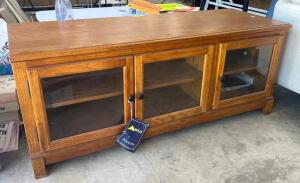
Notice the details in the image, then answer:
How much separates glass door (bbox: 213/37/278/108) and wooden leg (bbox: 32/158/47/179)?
946 millimetres

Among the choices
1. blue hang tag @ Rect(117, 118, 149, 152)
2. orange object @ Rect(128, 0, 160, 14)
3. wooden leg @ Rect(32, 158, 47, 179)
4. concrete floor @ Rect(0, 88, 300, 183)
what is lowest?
concrete floor @ Rect(0, 88, 300, 183)

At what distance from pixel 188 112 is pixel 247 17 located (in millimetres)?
718

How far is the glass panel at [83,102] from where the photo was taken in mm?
1180

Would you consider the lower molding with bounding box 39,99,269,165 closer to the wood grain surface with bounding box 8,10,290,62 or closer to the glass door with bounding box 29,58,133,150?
the glass door with bounding box 29,58,133,150

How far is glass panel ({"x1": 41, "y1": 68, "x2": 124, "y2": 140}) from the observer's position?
46.5 inches

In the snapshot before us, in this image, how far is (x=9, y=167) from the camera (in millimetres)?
1330

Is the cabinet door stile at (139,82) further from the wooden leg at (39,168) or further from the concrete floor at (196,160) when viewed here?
the wooden leg at (39,168)

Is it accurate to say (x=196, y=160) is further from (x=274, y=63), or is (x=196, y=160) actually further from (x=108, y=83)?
(x=274, y=63)

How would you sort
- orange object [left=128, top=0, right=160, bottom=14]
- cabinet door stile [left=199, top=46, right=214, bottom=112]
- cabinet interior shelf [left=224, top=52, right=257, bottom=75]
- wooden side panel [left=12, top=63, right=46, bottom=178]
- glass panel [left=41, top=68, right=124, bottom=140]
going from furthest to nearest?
orange object [left=128, top=0, right=160, bottom=14] < cabinet interior shelf [left=224, top=52, right=257, bottom=75] < cabinet door stile [left=199, top=46, right=214, bottom=112] < glass panel [left=41, top=68, right=124, bottom=140] < wooden side panel [left=12, top=63, right=46, bottom=178]

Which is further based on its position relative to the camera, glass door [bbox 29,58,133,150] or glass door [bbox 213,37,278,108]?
glass door [bbox 213,37,278,108]

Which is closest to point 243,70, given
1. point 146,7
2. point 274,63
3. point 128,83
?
point 274,63

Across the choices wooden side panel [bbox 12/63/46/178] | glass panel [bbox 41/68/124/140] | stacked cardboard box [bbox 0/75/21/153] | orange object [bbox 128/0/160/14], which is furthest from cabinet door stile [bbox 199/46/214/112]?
stacked cardboard box [bbox 0/75/21/153]

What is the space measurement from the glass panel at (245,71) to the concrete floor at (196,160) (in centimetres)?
23

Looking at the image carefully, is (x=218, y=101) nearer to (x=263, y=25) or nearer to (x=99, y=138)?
(x=263, y=25)
